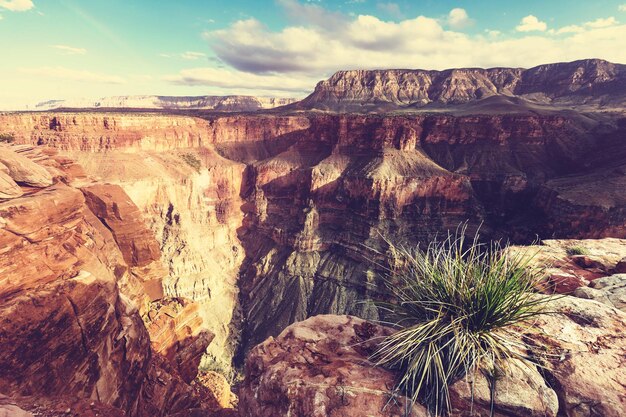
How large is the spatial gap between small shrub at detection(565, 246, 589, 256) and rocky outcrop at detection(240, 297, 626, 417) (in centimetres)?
780

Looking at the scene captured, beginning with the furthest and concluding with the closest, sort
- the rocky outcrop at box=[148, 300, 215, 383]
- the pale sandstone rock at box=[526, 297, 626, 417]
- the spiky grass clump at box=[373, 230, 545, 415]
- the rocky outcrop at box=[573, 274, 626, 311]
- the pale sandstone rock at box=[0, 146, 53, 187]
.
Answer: the rocky outcrop at box=[148, 300, 215, 383] → the pale sandstone rock at box=[0, 146, 53, 187] → the rocky outcrop at box=[573, 274, 626, 311] → the spiky grass clump at box=[373, 230, 545, 415] → the pale sandstone rock at box=[526, 297, 626, 417]

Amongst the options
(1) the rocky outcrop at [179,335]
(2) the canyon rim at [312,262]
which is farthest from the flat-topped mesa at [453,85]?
(1) the rocky outcrop at [179,335]

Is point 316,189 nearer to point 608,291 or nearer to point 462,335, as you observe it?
point 608,291

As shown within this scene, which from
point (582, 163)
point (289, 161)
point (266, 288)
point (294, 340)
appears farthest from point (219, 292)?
point (582, 163)

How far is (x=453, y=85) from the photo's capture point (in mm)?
165625

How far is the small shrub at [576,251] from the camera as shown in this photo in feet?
46.6

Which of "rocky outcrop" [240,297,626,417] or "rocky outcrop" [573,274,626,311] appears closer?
"rocky outcrop" [240,297,626,417]

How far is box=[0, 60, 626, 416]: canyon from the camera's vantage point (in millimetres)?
11883

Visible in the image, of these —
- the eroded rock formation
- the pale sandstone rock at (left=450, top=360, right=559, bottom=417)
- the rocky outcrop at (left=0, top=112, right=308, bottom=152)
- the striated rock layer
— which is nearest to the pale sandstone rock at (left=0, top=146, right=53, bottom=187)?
the striated rock layer

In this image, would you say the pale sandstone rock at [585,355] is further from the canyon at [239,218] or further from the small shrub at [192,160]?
the small shrub at [192,160]

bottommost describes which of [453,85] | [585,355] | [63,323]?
[63,323]

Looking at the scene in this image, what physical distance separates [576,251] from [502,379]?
11874mm

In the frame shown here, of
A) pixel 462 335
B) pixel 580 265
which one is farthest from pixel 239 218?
pixel 462 335

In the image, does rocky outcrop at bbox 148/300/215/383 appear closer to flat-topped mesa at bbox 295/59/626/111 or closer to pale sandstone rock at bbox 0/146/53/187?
pale sandstone rock at bbox 0/146/53/187
